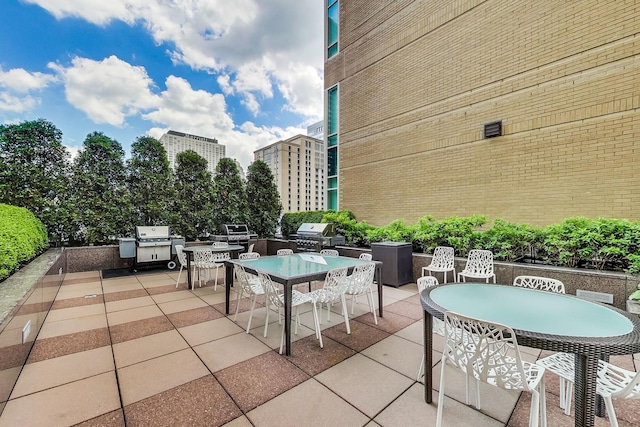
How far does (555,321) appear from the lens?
1573 mm

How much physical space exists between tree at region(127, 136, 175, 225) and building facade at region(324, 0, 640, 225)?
565cm

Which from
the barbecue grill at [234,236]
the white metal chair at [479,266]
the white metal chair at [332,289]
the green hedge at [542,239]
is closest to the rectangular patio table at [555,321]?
the white metal chair at [332,289]

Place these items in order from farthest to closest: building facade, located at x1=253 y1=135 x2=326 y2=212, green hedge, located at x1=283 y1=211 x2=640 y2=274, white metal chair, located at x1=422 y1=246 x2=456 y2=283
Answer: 1. building facade, located at x1=253 y1=135 x2=326 y2=212
2. white metal chair, located at x1=422 y1=246 x2=456 y2=283
3. green hedge, located at x1=283 y1=211 x2=640 y2=274

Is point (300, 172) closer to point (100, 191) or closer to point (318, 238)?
point (100, 191)

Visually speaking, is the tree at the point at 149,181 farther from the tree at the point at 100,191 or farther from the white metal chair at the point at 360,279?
the white metal chair at the point at 360,279

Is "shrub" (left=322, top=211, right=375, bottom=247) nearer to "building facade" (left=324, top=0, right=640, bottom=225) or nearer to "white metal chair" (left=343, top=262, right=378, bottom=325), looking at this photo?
"building facade" (left=324, top=0, right=640, bottom=225)

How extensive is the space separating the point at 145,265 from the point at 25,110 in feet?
14.0

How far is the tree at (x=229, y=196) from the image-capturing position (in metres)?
8.70

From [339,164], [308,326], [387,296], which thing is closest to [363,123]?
[339,164]

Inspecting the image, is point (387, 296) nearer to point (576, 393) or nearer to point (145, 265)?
point (576, 393)

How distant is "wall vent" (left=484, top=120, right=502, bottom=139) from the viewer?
18.6ft

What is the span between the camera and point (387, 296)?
15.1 ft

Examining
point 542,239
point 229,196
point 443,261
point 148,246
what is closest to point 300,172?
point 229,196

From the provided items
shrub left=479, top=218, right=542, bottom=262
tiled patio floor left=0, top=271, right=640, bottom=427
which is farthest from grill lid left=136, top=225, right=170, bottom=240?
shrub left=479, top=218, right=542, bottom=262
